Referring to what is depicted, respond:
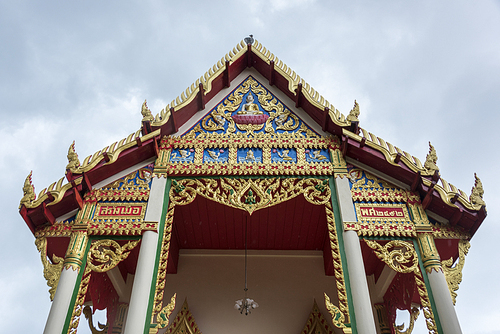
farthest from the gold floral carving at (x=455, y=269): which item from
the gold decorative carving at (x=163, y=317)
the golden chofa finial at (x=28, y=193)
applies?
the golden chofa finial at (x=28, y=193)

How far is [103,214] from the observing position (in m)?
6.90

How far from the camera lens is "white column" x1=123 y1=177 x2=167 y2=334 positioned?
5.72 meters

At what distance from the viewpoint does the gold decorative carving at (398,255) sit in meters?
6.37

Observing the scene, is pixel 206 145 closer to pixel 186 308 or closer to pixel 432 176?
pixel 186 308

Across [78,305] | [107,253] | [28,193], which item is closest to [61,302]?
[78,305]

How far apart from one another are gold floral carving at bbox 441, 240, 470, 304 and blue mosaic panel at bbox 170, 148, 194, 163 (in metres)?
4.37

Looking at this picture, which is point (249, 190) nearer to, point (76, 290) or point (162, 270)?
point (162, 270)

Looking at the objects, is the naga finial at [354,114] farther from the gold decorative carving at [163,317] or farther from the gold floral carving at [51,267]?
the gold floral carving at [51,267]

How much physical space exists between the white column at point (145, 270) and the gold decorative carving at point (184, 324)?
8.33ft

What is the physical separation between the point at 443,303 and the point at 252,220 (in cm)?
384

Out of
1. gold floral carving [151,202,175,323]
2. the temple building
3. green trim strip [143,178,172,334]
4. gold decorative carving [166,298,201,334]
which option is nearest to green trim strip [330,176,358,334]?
the temple building

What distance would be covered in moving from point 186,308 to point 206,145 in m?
3.26

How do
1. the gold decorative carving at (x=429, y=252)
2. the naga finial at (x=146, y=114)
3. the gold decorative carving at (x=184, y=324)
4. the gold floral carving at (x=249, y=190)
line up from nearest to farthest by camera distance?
the gold decorative carving at (x=429, y=252)
the gold floral carving at (x=249, y=190)
the naga finial at (x=146, y=114)
the gold decorative carving at (x=184, y=324)

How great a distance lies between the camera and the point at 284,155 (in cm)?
770
